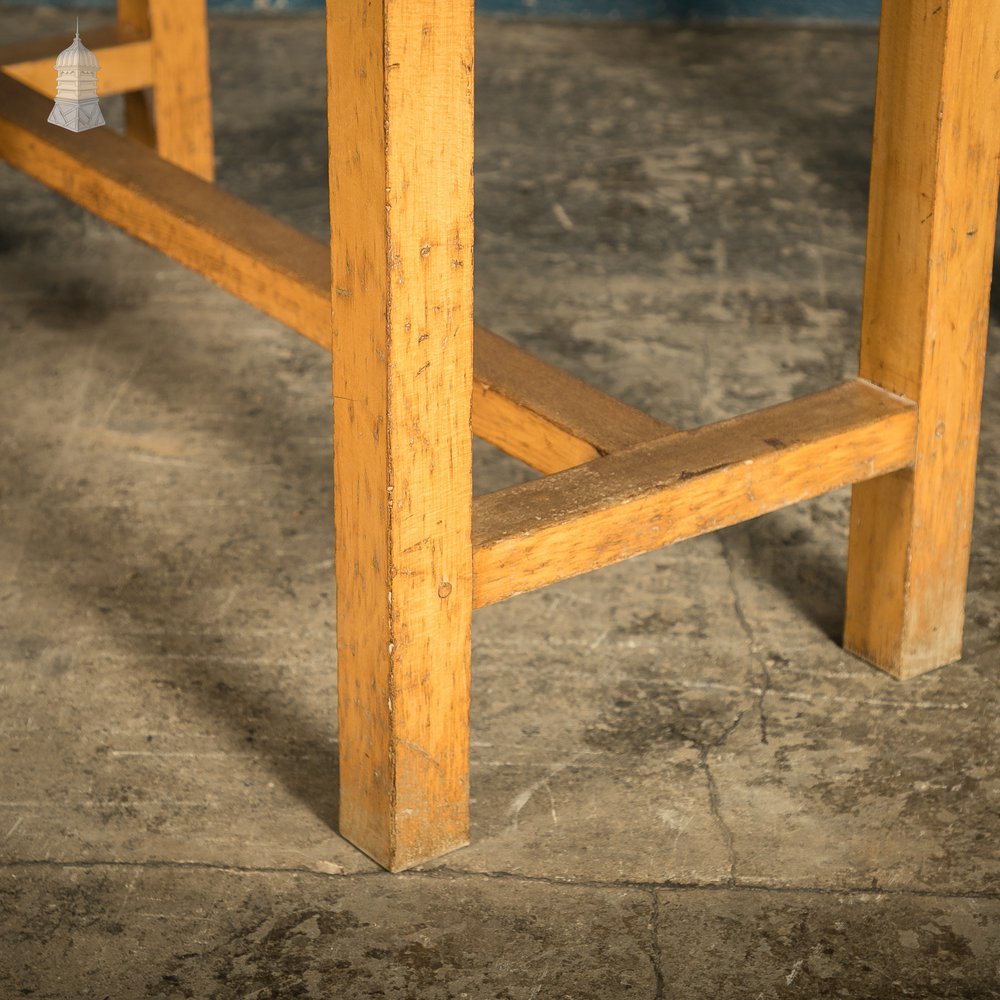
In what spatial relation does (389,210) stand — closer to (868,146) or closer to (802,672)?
(802,672)

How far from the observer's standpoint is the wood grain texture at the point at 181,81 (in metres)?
4.35

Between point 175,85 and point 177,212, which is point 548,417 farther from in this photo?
point 175,85

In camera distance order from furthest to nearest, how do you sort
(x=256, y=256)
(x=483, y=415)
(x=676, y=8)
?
(x=676, y=8) < (x=256, y=256) < (x=483, y=415)

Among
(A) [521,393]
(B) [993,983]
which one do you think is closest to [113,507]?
(A) [521,393]

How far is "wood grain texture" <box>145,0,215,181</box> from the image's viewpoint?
4352mm

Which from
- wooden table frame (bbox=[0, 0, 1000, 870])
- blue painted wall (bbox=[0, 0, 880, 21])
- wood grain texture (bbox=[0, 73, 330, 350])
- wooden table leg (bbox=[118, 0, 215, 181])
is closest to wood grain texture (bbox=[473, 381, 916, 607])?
wooden table frame (bbox=[0, 0, 1000, 870])

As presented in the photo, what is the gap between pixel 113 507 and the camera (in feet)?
11.4

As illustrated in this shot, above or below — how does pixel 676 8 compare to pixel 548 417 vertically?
below

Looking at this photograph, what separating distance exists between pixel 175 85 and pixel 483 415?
6.80 ft

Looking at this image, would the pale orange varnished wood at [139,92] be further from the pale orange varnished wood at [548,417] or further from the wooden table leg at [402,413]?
the wooden table leg at [402,413]

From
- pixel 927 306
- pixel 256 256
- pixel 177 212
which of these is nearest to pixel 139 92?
pixel 177 212

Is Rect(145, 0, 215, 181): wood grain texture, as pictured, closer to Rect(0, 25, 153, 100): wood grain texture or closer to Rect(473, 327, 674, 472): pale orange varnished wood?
Rect(0, 25, 153, 100): wood grain texture

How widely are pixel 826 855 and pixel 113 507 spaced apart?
1655mm

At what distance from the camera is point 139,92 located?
179 inches
